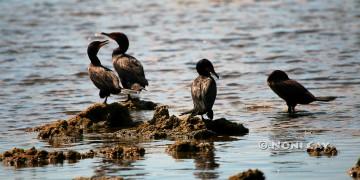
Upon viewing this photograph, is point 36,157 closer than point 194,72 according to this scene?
Yes

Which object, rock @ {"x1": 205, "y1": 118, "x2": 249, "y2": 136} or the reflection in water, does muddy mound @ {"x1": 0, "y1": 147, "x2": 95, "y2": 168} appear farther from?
rock @ {"x1": 205, "y1": 118, "x2": 249, "y2": 136}

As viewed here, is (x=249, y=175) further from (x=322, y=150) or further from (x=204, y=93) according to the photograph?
(x=204, y=93)

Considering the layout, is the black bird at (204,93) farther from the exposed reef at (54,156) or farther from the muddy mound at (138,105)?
the exposed reef at (54,156)

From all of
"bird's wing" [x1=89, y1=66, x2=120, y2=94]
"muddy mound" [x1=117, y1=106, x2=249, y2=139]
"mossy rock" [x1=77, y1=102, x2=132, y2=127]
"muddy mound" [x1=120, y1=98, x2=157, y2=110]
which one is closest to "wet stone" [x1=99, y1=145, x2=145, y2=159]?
"muddy mound" [x1=117, y1=106, x2=249, y2=139]

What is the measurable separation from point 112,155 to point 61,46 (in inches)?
667

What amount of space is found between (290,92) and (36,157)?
19.0ft

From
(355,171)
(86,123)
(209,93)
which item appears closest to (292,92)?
(209,93)

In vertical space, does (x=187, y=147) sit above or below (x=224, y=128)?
below

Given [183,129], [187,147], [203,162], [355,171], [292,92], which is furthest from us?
[292,92]

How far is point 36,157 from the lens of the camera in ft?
38.0

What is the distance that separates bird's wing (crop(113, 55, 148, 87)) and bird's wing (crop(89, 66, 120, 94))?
1.84 ft

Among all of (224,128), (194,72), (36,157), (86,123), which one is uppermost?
(194,72)

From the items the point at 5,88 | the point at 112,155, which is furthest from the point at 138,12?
the point at 112,155

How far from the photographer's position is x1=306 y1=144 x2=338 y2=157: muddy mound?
1140 centimetres
